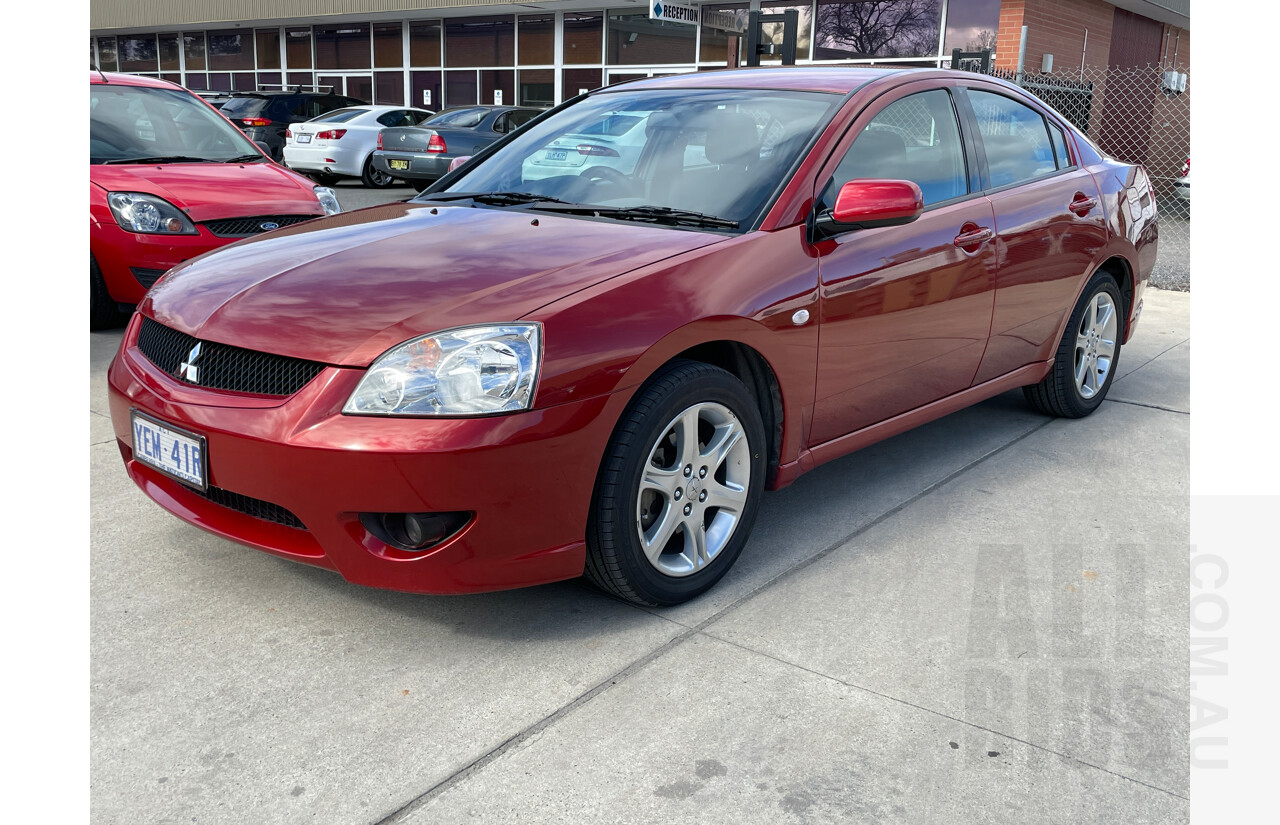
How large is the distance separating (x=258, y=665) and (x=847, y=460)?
272cm

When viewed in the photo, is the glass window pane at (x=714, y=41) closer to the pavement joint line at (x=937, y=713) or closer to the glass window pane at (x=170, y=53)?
the pavement joint line at (x=937, y=713)

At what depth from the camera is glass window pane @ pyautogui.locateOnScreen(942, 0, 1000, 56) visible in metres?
17.0

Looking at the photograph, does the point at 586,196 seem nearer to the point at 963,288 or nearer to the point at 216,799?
the point at 963,288

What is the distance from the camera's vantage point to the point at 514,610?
128 inches

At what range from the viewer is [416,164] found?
16.0 m

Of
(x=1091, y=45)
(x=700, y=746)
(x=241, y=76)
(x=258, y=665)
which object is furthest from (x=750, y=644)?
(x=241, y=76)

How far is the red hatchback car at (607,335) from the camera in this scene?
9.09 feet

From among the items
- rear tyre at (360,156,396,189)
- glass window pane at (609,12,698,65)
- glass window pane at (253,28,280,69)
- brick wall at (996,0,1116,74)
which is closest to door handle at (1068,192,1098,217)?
brick wall at (996,0,1116,74)

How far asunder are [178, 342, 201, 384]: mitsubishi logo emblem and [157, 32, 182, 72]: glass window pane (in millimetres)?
33605

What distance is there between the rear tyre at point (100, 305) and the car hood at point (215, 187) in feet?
1.73

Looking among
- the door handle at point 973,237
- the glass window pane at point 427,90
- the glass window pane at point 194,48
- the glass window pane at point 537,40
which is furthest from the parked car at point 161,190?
the glass window pane at point 194,48

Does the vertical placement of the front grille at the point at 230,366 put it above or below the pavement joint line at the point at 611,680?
above

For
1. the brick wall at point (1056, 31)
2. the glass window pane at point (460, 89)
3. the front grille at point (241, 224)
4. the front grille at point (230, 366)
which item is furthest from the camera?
the glass window pane at point (460, 89)

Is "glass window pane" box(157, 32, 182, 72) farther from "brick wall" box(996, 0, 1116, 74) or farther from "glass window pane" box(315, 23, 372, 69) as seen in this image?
"brick wall" box(996, 0, 1116, 74)
